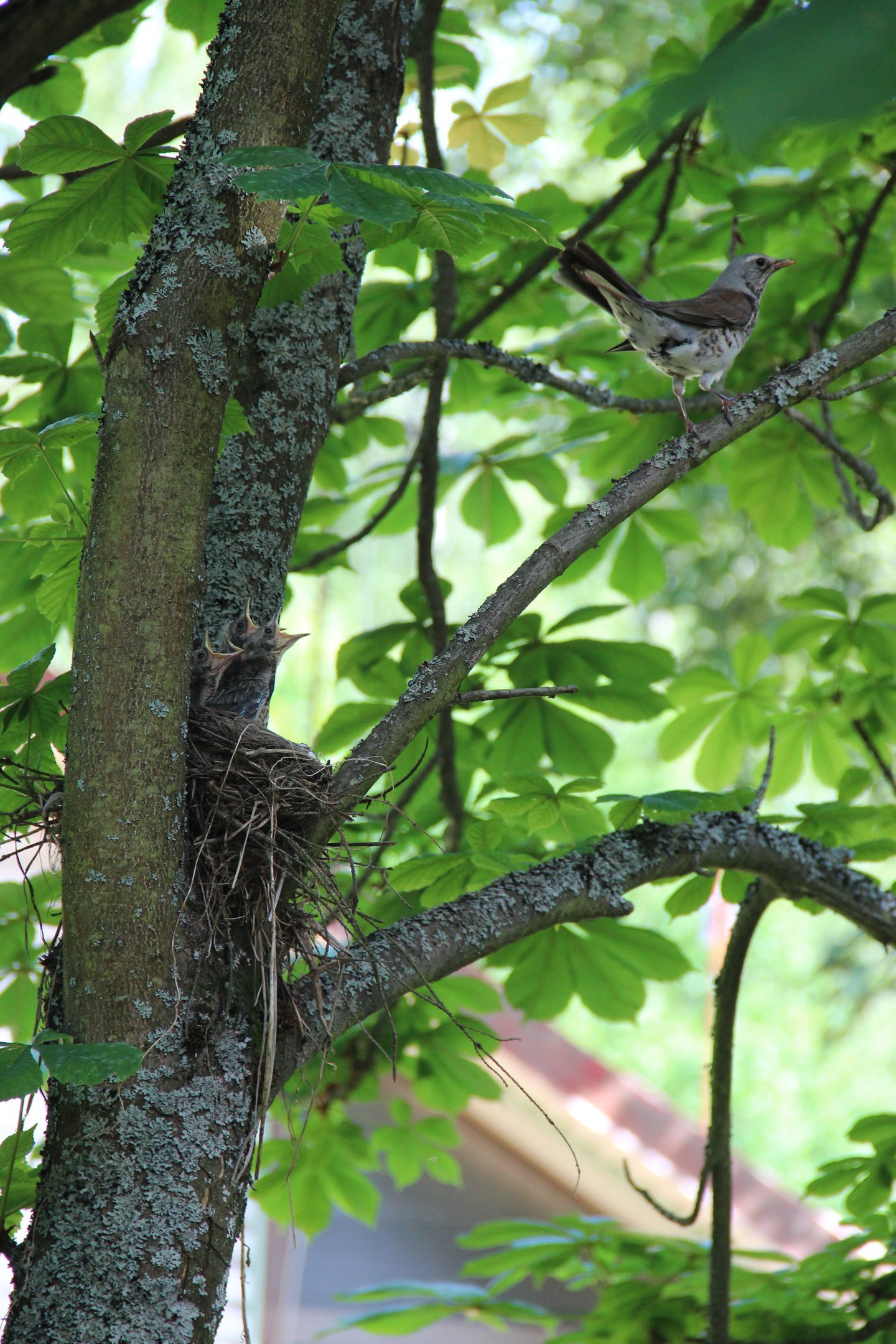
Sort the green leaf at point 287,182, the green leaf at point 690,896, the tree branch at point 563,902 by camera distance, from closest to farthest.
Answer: the green leaf at point 287,182 → the tree branch at point 563,902 → the green leaf at point 690,896

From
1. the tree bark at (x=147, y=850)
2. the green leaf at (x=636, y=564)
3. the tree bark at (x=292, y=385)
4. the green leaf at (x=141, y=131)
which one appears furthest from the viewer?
the green leaf at (x=636, y=564)

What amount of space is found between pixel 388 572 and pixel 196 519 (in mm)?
15736

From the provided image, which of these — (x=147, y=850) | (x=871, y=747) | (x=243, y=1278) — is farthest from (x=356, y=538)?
(x=243, y=1278)

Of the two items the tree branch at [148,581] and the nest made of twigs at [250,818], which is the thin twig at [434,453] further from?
the tree branch at [148,581]

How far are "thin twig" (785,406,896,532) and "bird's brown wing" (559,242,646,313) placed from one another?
384 millimetres

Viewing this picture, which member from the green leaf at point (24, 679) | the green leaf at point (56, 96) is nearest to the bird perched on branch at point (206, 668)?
the green leaf at point (24, 679)

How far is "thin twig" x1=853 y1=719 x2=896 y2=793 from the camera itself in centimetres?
251

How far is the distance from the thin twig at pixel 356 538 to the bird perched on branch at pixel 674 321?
67cm

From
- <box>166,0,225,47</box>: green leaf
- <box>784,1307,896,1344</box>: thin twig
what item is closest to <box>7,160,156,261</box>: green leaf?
<box>166,0,225,47</box>: green leaf

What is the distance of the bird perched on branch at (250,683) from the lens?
87.7 inches

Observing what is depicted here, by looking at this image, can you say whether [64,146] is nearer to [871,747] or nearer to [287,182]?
[287,182]

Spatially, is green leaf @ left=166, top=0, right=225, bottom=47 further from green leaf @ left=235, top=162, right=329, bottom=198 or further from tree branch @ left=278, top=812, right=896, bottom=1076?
tree branch @ left=278, top=812, right=896, bottom=1076

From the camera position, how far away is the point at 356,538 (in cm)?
255

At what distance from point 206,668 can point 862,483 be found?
4.49ft
